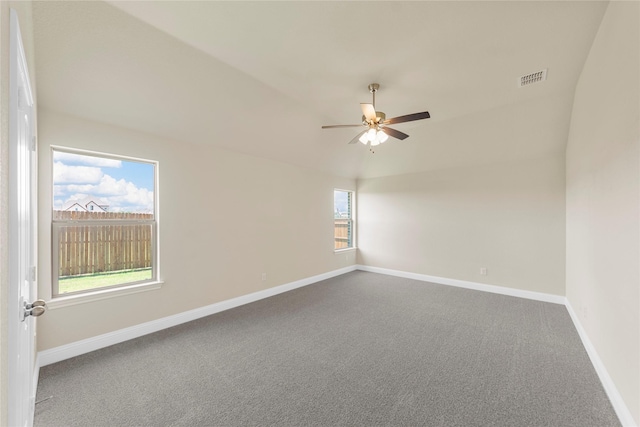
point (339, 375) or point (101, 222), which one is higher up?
point (101, 222)

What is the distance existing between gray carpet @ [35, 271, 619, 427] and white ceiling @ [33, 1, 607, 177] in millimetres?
2457

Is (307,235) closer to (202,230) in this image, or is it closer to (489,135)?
(202,230)

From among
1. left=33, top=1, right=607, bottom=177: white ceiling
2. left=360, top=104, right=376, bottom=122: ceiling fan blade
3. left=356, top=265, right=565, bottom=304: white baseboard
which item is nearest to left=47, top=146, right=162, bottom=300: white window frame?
left=33, top=1, right=607, bottom=177: white ceiling

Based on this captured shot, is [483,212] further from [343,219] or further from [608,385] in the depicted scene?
[608,385]

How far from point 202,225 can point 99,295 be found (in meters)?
1.28

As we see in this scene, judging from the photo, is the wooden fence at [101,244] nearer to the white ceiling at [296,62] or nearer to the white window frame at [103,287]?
the white window frame at [103,287]

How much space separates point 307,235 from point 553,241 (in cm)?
411

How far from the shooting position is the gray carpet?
1.83 meters

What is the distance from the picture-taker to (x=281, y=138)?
3957mm

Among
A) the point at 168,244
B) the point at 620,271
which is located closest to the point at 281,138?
the point at 168,244

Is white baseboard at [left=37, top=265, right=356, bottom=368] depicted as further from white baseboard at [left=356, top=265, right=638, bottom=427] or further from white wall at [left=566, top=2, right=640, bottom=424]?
white wall at [left=566, top=2, right=640, bottom=424]

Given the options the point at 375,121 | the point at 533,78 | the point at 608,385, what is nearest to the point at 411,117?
the point at 375,121

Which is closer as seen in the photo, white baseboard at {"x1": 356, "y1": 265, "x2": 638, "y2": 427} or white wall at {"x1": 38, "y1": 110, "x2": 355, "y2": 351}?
white baseboard at {"x1": 356, "y1": 265, "x2": 638, "y2": 427}

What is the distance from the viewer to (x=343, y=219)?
6.30 m
